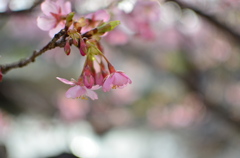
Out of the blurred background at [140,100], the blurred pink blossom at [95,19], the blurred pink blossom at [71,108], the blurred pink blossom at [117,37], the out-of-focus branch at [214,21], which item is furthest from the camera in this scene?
the blurred pink blossom at [71,108]

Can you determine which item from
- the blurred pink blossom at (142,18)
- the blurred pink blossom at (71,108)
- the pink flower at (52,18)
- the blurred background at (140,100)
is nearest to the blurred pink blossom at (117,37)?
the blurred pink blossom at (142,18)


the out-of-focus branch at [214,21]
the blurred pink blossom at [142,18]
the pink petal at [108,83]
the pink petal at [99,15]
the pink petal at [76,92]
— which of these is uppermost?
the out-of-focus branch at [214,21]

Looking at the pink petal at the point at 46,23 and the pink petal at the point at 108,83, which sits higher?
Answer: the pink petal at the point at 46,23

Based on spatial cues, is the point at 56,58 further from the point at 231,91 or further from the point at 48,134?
the point at 231,91

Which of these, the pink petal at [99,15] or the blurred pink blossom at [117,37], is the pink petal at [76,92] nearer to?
the pink petal at [99,15]

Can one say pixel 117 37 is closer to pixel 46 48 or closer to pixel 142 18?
pixel 142 18

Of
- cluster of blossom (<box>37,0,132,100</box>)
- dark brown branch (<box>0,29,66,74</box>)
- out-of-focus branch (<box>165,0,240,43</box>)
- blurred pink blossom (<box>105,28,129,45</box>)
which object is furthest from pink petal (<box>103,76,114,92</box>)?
out-of-focus branch (<box>165,0,240,43</box>)

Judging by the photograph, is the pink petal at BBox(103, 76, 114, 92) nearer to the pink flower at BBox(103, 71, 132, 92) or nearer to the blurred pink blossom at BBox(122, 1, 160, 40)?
the pink flower at BBox(103, 71, 132, 92)

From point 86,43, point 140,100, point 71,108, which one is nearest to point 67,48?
point 86,43
